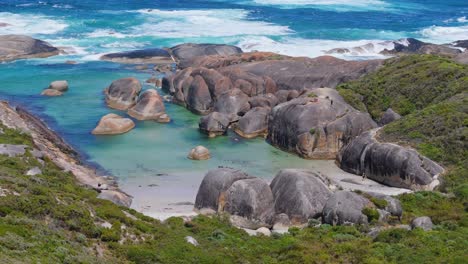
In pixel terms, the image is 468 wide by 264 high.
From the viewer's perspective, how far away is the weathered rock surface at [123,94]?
5794cm

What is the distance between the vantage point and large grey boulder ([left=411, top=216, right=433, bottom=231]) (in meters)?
29.3

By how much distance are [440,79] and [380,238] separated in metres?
27.8

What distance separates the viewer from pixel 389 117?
49.1 m

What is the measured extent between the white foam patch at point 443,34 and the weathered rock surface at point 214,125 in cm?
A: 4989

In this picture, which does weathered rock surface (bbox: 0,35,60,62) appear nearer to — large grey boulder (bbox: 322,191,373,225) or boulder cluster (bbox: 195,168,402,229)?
boulder cluster (bbox: 195,168,402,229)

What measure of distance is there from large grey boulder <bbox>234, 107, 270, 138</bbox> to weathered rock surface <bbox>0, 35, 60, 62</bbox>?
116 ft

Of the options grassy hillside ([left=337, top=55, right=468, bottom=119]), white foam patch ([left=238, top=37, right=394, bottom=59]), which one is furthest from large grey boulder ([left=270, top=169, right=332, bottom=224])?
white foam patch ([left=238, top=37, right=394, bottom=59])

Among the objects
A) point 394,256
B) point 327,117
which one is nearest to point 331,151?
point 327,117

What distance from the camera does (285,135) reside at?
48.2 meters

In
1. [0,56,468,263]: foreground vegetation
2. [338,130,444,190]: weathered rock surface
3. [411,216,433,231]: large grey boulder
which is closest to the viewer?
[0,56,468,263]: foreground vegetation

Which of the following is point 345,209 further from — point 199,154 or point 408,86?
point 408,86

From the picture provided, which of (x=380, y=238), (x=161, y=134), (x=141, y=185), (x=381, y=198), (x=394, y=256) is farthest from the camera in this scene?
(x=161, y=134)

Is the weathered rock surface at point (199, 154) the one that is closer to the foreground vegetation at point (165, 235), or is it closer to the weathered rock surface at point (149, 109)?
the weathered rock surface at point (149, 109)

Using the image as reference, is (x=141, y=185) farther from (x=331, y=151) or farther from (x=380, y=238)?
(x=380, y=238)
